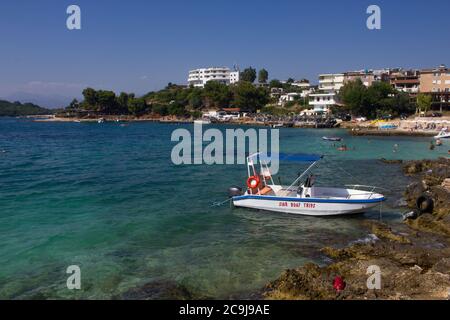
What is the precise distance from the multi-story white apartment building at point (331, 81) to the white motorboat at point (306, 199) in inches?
4585

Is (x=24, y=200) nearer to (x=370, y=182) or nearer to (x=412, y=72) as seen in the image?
(x=370, y=182)

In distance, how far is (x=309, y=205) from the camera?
24094 millimetres

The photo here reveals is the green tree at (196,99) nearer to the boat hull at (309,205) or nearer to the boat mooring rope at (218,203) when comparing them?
the boat mooring rope at (218,203)

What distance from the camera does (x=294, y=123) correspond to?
12250 centimetres

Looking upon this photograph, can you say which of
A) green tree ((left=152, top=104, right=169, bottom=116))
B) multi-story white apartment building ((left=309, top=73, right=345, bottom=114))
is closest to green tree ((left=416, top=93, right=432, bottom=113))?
multi-story white apartment building ((left=309, top=73, right=345, bottom=114))

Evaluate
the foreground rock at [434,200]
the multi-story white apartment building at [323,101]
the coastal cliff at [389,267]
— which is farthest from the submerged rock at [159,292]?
the multi-story white apartment building at [323,101]

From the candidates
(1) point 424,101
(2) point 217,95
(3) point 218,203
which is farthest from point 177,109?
(3) point 218,203

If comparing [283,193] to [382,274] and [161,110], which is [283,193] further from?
[161,110]

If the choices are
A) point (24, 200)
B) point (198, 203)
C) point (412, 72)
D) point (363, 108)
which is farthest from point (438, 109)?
point (24, 200)

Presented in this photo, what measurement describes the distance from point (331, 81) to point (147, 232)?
132 m

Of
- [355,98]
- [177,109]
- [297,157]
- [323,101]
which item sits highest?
[323,101]

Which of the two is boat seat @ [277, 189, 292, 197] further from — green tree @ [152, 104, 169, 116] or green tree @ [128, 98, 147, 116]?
green tree @ [128, 98, 147, 116]

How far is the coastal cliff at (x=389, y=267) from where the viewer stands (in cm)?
1323

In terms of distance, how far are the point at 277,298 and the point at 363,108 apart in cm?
10866
